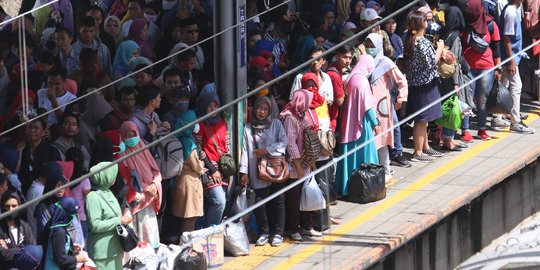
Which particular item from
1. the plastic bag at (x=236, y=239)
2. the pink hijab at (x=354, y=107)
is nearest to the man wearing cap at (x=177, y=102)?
the plastic bag at (x=236, y=239)

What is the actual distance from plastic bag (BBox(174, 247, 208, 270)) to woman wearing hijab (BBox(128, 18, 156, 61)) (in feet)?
9.85

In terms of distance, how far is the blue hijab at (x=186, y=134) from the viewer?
1534cm

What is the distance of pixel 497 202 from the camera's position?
18.7 meters

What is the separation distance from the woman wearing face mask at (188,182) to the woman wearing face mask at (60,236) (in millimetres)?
1853

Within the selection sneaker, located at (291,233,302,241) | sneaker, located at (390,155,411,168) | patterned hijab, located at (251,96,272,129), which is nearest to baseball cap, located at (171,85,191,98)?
patterned hijab, located at (251,96,272,129)

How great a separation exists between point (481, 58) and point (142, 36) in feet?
14.4

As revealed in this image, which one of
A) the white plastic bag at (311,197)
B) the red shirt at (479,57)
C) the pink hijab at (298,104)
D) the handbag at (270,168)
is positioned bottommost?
the white plastic bag at (311,197)

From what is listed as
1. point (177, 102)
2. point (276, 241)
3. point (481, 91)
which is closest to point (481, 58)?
point (481, 91)

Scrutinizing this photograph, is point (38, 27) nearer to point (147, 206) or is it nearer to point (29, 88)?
point (29, 88)

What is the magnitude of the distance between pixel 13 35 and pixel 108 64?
963 millimetres

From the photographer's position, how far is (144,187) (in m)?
14.9

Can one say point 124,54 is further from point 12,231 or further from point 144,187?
point 12,231

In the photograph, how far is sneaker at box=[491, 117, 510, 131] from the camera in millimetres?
20500

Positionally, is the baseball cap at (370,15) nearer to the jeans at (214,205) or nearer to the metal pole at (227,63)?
the metal pole at (227,63)
